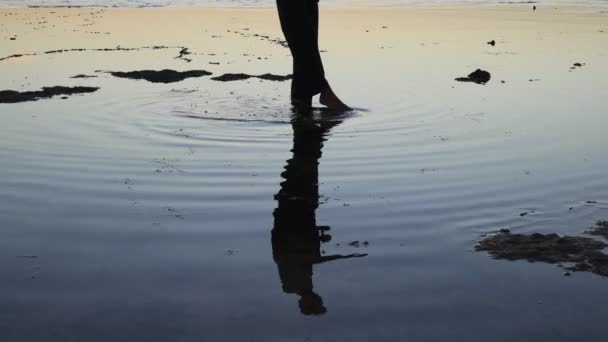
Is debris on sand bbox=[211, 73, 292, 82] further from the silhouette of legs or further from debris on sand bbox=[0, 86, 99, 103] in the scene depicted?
the silhouette of legs

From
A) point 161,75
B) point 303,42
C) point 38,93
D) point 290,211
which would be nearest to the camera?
point 290,211

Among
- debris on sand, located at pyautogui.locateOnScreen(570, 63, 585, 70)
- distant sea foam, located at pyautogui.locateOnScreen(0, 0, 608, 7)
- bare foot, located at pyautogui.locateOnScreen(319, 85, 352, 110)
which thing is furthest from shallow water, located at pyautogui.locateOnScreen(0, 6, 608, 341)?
distant sea foam, located at pyautogui.locateOnScreen(0, 0, 608, 7)

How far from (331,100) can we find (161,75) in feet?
8.38

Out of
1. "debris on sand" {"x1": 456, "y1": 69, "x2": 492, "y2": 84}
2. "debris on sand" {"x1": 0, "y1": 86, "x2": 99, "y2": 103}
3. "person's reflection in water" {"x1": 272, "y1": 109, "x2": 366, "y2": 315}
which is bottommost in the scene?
"person's reflection in water" {"x1": 272, "y1": 109, "x2": 366, "y2": 315}

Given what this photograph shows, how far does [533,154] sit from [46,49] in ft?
24.3

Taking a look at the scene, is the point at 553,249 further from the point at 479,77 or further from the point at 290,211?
the point at 479,77

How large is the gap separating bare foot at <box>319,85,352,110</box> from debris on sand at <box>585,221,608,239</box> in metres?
3.31

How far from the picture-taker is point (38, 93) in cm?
722

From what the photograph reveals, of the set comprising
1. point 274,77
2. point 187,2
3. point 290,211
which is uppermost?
point 187,2

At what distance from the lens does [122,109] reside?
21.6 feet

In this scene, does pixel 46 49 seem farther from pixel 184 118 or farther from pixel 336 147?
pixel 336 147

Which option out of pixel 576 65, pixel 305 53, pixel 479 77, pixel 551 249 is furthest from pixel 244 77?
pixel 551 249

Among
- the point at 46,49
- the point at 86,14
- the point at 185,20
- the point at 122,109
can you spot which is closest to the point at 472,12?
the point at 185,20

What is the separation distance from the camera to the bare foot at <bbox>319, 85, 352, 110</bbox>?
6.67m
